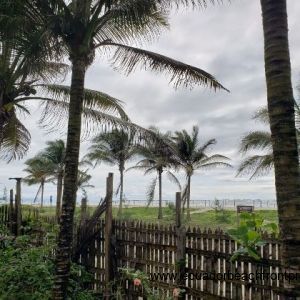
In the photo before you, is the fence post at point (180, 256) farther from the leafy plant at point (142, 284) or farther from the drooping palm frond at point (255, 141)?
the drooping palm frond at point (255, 141)

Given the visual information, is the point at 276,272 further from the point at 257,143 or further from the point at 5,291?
the point at 257,143

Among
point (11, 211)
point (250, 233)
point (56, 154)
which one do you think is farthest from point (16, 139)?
point (56, 154)

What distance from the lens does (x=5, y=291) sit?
6547 millimetres

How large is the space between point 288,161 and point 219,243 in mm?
3632

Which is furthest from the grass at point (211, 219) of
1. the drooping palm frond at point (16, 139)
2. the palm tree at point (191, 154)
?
the drooping palm frond at point (16, 139)

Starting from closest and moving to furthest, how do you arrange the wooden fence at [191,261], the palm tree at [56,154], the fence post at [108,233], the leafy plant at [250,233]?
the leafy plant at [250,233], the wooden fence at [191,261], the fence post at [108,233], the palm tree at [56,154]

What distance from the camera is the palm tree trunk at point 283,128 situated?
2621 mm

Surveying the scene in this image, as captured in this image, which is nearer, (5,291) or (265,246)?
(265,246)

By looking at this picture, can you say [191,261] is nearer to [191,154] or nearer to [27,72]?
[27,72]

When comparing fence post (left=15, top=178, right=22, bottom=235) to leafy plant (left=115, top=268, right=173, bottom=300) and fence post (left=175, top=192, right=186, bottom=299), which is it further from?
fence post (left=175, top=192, right=186, bottom=299)

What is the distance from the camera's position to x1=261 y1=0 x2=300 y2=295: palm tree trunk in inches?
103

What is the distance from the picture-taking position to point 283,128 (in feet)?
8.95

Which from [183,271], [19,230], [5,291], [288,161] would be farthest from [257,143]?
[288,161]

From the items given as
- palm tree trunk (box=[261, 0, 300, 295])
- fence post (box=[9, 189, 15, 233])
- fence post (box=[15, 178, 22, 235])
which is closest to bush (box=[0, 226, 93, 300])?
fence post (box=[15, 178, 22, 235])
